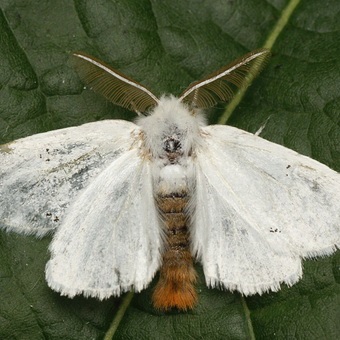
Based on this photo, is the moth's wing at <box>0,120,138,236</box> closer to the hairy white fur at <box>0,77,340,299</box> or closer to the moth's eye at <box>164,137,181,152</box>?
the hairy white fur at <box>0,77,340,299</box>

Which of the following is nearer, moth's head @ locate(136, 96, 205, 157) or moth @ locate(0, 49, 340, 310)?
moth @ locate(0, 49, 340, 310)

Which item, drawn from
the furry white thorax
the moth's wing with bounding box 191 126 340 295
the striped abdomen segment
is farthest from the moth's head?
the striped abdomen segment

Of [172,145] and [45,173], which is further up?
[172,145]

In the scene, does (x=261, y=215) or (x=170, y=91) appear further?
(x=170, y=91)

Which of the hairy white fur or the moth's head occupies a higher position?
the moth's head

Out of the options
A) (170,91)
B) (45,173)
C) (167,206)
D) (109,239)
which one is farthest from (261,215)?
(45,173)

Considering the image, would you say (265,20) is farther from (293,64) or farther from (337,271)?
(337,271)

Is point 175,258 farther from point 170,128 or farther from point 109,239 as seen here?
point 170,128
